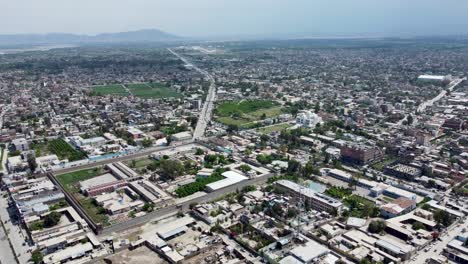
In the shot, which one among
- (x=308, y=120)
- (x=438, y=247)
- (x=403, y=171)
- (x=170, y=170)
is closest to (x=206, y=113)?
(x=308, y=120)

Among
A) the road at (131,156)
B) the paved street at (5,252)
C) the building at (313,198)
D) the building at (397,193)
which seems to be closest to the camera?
the paved street at (5,252)

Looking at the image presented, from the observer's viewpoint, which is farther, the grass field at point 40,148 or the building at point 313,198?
the grass field at point 40,148

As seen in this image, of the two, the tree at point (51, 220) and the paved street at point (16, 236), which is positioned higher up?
the tree at point (51, 220)

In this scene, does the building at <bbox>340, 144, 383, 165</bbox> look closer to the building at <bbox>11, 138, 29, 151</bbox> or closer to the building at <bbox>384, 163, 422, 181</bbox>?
the building at <bbox>384, 163, 422, 181</bbox>

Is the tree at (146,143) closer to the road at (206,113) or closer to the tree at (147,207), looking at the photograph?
the road at (206,113)

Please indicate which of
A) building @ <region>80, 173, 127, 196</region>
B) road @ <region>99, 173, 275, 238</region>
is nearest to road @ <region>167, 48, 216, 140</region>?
building @ <region>80, 173, 127, 196</region>

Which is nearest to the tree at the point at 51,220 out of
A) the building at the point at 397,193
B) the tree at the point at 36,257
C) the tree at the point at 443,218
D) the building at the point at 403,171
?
the tree at the point at 36,257

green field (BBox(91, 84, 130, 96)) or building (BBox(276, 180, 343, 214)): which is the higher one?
building (BBox(276, 180, 343, 214))

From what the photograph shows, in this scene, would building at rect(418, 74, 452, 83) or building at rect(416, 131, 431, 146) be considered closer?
building at rect(416, 131, 431, 146)
